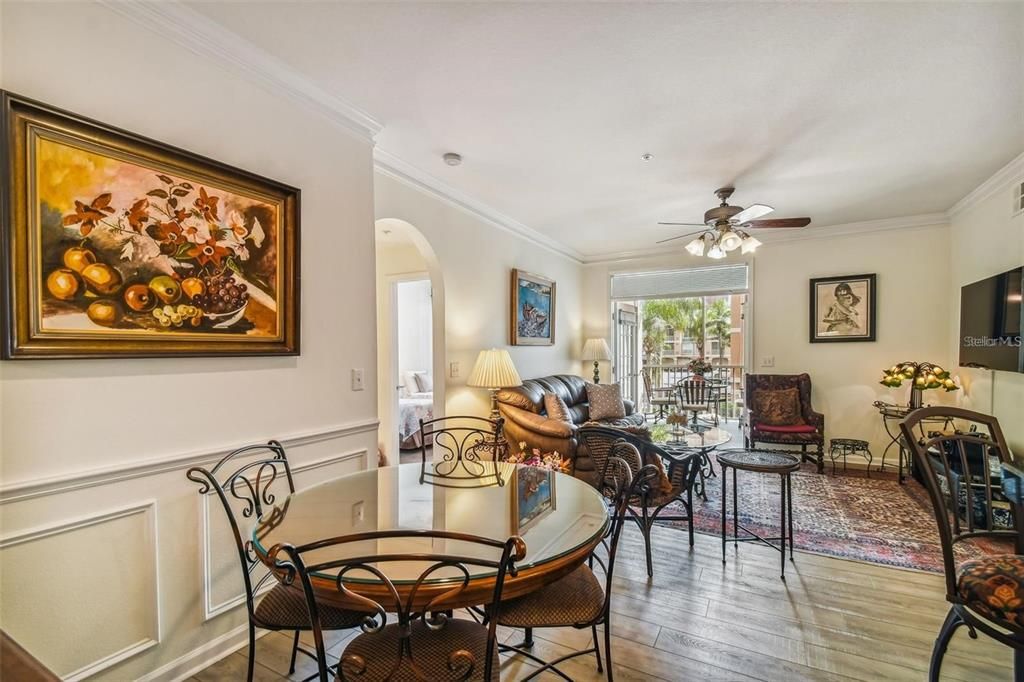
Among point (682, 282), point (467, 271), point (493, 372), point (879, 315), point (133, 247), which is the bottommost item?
point (493, 372)

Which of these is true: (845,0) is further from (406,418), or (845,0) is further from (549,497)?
(406,418)

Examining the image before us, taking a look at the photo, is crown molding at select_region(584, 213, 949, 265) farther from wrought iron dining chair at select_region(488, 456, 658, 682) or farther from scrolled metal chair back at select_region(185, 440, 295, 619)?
scrolled metal chair back at select_region(185, 440, 295, 619)

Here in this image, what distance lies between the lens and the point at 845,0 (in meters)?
1.73

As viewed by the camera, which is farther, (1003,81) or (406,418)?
(406,418)

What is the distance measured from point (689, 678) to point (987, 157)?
4004mm

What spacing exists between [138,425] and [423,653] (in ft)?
4.48

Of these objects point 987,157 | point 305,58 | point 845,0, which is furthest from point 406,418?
point 987,157

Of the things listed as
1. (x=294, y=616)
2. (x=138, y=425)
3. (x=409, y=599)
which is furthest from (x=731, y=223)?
(x=138, y=425)

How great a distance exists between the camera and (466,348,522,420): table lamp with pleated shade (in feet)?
12.7

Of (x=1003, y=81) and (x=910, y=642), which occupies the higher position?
(x=1003, y=81)

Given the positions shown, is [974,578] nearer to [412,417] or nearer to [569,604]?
[569,604]

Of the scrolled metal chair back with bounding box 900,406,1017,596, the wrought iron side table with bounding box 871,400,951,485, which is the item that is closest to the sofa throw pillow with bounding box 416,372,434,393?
the wrought iron side table with bounding box 871,400,951,485

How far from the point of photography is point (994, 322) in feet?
11.1

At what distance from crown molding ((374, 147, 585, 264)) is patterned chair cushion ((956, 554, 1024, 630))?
11.6ft
